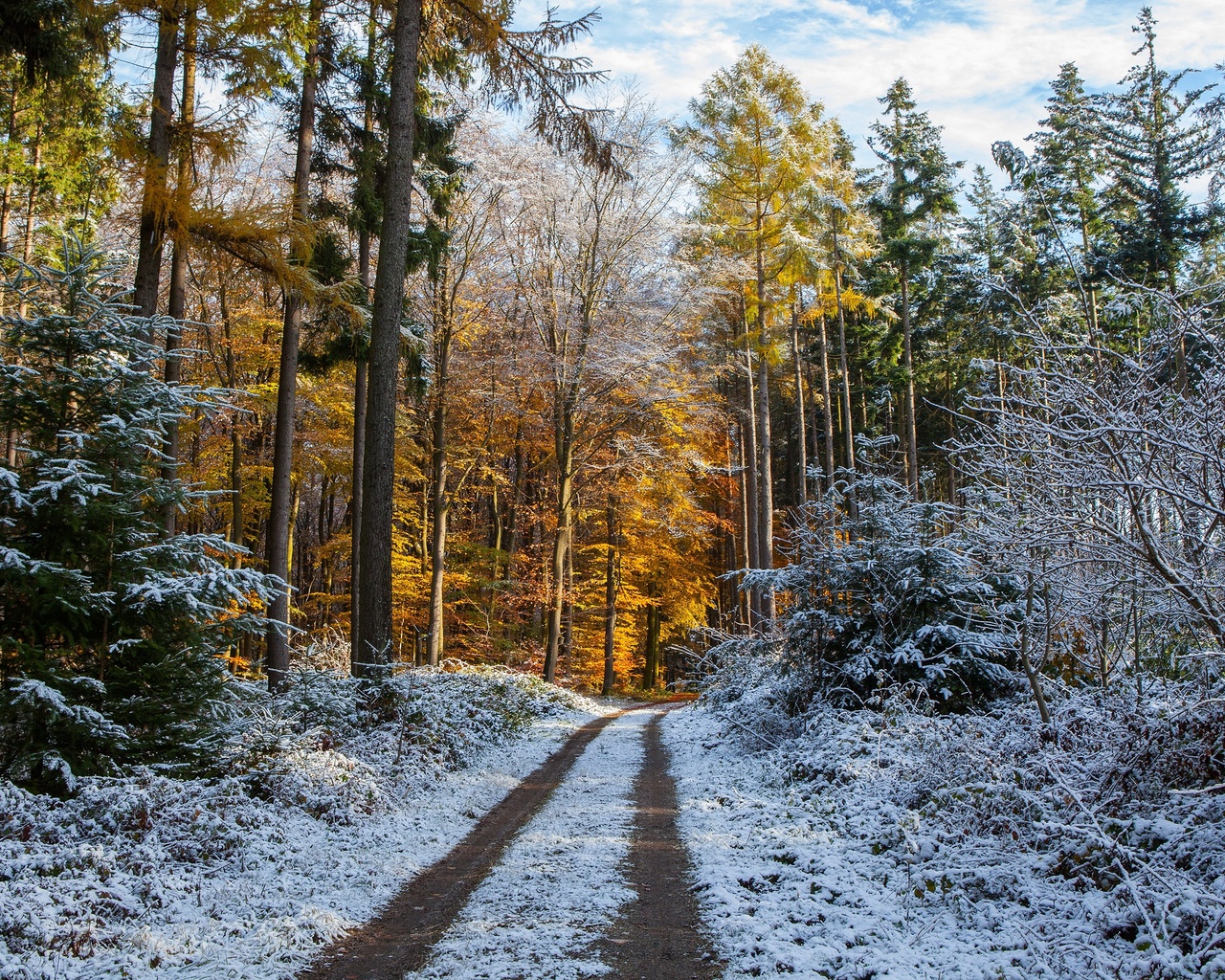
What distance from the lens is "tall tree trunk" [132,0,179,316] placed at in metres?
8.67

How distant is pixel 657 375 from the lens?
2206cm

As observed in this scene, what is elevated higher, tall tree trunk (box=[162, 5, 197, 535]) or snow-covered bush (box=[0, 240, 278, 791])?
tall tree trunk (box=[162, 5, 197, 535])

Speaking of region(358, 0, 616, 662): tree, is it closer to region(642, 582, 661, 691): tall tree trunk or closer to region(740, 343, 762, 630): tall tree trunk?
region(740, 343, 762, 630): tall tree trunk

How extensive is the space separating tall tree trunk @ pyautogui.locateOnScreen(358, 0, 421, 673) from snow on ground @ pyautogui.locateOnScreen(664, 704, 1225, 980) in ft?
16.4

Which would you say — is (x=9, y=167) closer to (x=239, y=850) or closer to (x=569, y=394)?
(x=569, y=394)

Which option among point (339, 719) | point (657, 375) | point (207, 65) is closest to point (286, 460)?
point (339, 719)

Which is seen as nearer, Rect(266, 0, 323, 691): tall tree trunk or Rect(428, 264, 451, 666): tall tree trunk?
Rect(266, 0, 323, 691): tall tree trunk

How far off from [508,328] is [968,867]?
20456mm

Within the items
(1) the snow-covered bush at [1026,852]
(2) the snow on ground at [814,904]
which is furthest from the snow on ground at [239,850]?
(1) the snow-covered bush at [1026,852]

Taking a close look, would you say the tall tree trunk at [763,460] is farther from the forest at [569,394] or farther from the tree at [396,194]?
the tree at [396,194]

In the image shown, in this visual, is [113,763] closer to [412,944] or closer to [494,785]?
[412,944]

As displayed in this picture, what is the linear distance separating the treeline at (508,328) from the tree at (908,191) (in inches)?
5.8

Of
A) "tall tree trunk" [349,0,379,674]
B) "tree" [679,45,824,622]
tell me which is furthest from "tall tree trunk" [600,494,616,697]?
"tall tree trunk" [349,0,379,674]

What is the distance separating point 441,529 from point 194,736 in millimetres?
Answer: 12940
